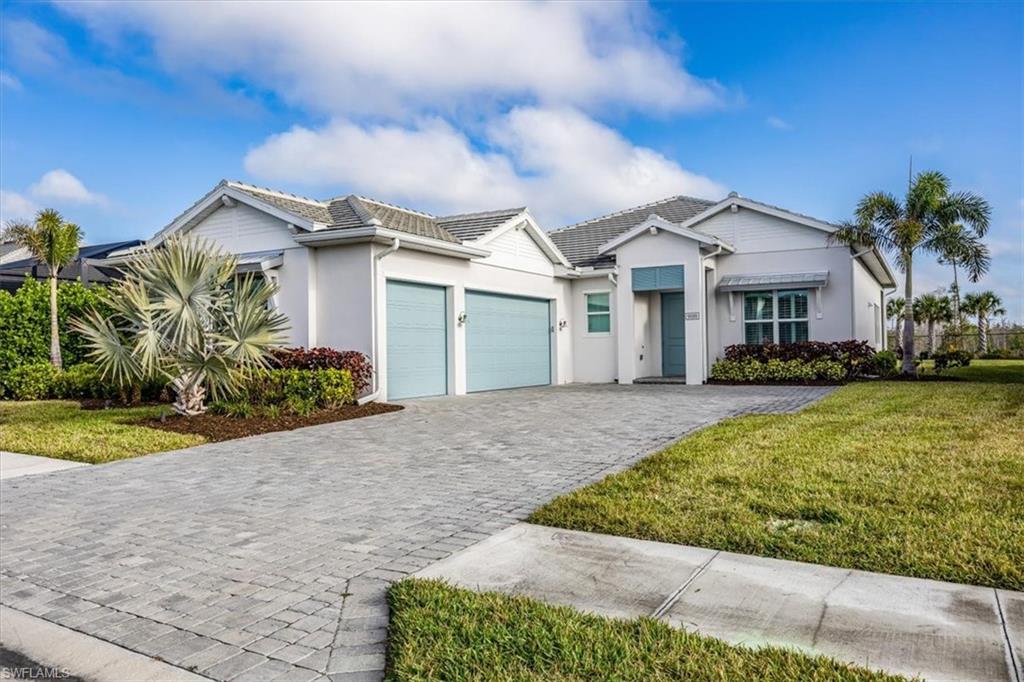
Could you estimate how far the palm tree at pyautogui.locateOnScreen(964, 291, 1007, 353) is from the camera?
37.6 meters

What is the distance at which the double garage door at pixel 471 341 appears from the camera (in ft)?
49.9

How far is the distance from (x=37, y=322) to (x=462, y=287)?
1070 cm

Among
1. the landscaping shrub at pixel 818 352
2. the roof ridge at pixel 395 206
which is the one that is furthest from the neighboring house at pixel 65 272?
the landscaping shrub at pixel 818 352

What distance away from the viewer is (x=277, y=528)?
546 cm

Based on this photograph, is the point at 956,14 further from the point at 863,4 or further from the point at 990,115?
the point at 990,115

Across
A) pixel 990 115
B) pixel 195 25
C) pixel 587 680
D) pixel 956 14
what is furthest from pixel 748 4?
pixel 587 680

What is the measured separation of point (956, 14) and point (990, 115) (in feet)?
12.4

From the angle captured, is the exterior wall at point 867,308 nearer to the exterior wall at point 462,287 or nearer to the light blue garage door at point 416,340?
the exterior wall at point 462,287

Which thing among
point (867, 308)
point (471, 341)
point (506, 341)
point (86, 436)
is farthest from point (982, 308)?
point (86, 436)

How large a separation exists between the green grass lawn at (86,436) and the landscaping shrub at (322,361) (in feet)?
7.72

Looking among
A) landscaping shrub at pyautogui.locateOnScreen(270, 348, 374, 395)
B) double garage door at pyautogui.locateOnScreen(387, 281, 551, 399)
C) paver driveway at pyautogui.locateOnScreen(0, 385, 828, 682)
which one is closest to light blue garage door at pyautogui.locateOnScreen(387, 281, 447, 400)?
double garage door at pyautogui.locateOnScreen(387, 281, 551, 399)

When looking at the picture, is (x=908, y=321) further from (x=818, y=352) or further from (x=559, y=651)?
(x=559, y=651)

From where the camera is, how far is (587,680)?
2861 millimetres

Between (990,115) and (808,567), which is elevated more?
(990,115)
